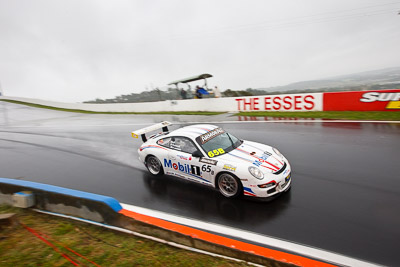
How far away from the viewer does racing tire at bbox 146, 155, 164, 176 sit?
6926 millimetres

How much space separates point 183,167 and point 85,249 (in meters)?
2.77

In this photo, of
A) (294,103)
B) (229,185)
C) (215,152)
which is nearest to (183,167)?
(215,152)

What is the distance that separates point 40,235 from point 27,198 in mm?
1201

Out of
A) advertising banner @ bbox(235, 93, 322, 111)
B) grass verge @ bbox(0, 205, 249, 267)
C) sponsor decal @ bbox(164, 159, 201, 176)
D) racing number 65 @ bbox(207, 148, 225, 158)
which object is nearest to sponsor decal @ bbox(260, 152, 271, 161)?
racing number 65 @ bbox(207, 148, 225, 158)

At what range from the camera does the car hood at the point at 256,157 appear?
5.33m

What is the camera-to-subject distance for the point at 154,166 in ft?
23.2

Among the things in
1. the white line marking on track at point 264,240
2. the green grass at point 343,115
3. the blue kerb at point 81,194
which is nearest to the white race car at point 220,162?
the white line marking on track at point 264,240

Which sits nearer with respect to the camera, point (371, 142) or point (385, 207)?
point (385, 207)

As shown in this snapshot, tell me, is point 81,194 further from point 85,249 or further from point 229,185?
point 229,185

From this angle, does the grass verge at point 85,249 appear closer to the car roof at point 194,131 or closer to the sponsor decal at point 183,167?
the sponsor decal at point 183,167

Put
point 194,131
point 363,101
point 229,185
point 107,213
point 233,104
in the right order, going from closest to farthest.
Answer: point 107,213, point 229,185, point 194,131, point 363,101, point 233,104

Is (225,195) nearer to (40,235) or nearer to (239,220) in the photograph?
(239,220)

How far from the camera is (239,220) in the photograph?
15.6 feet

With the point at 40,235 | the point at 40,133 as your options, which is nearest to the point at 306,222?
the point at 40,235
